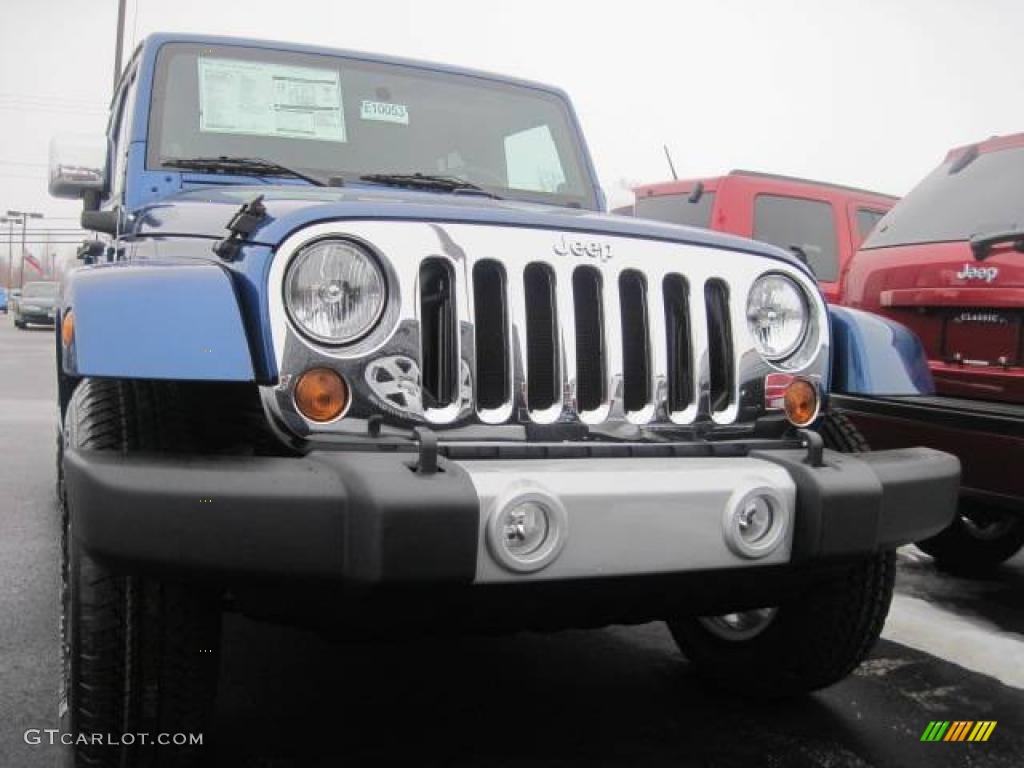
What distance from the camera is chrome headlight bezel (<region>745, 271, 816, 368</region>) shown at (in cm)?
243

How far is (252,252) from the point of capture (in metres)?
2.07

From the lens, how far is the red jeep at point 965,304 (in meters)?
3.20

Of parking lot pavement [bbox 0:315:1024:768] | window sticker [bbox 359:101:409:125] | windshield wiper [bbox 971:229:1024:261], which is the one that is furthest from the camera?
window sticker [bbox 359:101:409:125]

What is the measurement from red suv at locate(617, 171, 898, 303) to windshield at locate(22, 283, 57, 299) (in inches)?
1075

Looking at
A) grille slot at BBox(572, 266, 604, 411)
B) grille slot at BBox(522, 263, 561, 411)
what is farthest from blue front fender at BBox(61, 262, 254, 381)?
grille slot at BBox(572, 266, 604, 411)

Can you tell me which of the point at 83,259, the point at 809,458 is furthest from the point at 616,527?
the point at 83,259

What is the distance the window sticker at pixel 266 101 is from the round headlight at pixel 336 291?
1388 mm

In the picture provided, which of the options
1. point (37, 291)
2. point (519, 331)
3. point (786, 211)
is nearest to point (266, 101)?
point (519, 331)

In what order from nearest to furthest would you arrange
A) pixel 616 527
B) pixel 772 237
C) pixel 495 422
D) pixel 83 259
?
pixel 616 527 → pixel 495 422 → pixel 83 259 → pixel 772 237

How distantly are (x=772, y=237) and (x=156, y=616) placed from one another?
558cm

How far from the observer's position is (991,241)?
3307mm

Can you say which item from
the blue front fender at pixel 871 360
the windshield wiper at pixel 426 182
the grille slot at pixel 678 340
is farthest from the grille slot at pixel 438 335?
the windshield wiper at pixel 426 182

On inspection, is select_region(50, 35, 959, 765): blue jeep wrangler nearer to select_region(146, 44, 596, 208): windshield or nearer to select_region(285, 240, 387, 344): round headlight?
select_region(285, 240, 387, 344): round headlight

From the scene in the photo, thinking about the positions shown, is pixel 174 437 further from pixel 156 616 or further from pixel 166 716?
pixel 166 716
